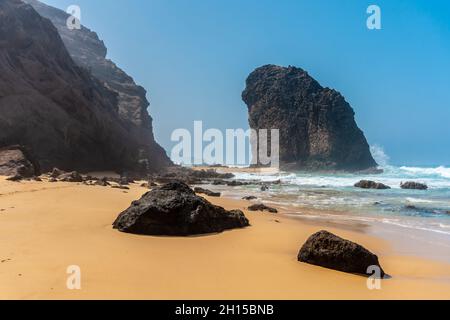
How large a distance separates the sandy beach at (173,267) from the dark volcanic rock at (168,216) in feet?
1.10

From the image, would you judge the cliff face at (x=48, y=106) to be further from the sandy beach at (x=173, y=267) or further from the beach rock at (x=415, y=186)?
the beach rock at (x=415, y=186)

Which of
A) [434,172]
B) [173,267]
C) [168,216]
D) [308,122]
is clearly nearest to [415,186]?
[168,216]

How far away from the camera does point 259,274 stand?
4.75m

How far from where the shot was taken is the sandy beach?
3.88 meters

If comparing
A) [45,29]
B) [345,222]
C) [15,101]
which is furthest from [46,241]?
[45,29]

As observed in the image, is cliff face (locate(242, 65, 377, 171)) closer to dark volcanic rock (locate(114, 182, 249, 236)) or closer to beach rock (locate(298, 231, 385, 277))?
dark volcanic rock (locate(114, 182, 249, 236))

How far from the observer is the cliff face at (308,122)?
8619 centimetres

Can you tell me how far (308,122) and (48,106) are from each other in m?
69.6

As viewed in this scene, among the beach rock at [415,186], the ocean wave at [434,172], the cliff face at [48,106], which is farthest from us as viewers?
the ocean wave at [434,172]

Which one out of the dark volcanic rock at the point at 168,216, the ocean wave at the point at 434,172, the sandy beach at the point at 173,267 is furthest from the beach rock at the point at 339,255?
the ocean wave at the point at 434,172

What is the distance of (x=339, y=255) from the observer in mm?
5273

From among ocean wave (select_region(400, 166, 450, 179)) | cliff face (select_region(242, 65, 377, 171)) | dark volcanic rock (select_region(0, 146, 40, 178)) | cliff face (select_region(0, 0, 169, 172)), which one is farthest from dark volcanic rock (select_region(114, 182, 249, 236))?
cliff face (select_region(242, 65, 377, 171))

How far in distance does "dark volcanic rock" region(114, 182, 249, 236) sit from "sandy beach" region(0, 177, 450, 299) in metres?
0.33

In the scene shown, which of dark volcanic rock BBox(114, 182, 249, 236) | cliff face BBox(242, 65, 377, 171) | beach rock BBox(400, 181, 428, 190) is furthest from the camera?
cliff face BBox(242, 65, 377, 171)
